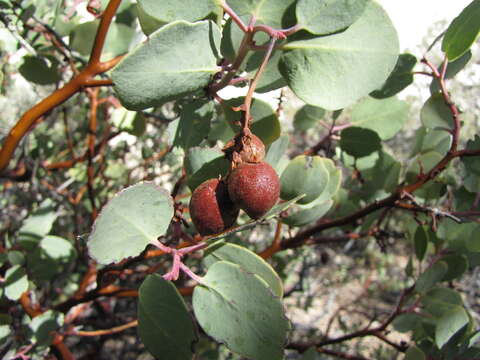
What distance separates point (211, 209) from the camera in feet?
1.86

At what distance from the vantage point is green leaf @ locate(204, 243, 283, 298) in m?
0.64

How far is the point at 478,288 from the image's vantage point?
9.86 ft

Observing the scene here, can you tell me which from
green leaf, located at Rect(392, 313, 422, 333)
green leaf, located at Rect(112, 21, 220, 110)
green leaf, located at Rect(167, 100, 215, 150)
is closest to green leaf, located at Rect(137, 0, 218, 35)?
green leaf, located at Rect(112, 21, 220, 110)

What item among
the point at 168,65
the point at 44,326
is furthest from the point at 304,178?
the point at 44,326

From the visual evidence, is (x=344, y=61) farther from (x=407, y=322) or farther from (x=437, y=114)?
(x=407, y=322)

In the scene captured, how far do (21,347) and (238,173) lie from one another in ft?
2.80

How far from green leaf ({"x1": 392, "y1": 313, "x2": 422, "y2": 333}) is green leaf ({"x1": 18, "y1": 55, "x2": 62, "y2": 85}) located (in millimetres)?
1118

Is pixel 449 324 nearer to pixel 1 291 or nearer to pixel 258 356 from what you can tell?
pixel 258 356

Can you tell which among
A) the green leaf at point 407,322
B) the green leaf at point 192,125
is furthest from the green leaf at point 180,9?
the green leaf at point 407,322

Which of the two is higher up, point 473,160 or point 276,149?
point 276,149

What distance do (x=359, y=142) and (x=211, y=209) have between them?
0.66m

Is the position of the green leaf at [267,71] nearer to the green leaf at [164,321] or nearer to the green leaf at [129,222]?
the green leaf at [129,222]

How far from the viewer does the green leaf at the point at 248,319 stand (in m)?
0.59

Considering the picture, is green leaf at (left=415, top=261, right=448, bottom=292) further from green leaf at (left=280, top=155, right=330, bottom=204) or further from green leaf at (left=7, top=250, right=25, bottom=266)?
green leaf at (left=7, top=250, right=25, bottom=266)
